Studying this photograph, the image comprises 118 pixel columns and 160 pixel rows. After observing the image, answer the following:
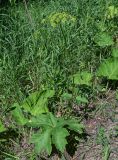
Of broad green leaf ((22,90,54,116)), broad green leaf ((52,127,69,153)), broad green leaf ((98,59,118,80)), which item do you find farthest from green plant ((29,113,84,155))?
broad green leaf ((98,59,118,80))

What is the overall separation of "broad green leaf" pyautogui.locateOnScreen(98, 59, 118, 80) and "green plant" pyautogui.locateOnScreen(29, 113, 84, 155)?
0.73 meters

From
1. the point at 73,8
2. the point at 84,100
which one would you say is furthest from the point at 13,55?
the point at 73,8

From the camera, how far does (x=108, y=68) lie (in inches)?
120

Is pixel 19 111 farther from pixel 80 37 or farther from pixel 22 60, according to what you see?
pixel 80 37

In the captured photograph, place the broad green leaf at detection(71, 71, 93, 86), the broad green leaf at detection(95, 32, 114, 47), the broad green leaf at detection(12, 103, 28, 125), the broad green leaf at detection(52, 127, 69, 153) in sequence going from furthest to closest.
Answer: the broad green leaf at detection(95, 32, 114, 47) < the broad green leaf at detection(71, 71, 93, 86) < the broad green leaf at detection(12, 103, 28, 125) < the broad green leaf at detection(52, 127, 69, 153)

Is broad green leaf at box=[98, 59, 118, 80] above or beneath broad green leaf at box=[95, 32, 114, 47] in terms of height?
beneath

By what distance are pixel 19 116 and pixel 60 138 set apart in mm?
484

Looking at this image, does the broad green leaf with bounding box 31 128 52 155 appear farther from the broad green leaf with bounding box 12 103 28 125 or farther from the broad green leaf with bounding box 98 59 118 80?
the broad green leaf with bounding box 98 59 118 80

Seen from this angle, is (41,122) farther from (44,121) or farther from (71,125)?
(71,125)

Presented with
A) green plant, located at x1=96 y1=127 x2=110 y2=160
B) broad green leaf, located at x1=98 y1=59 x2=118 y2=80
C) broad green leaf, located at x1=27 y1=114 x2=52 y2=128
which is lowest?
green plant, located at x1=96 y1=127 x2=110 y2=160

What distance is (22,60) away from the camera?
330 centimetres

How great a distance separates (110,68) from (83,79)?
9.2 inches

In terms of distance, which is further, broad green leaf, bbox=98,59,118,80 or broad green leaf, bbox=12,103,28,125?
broad green leaf, bbox=98,59,118,80

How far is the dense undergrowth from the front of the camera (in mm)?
2578
